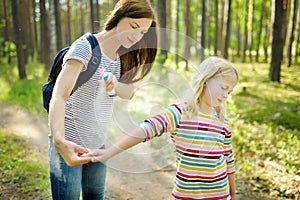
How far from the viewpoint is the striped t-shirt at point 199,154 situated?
191cm

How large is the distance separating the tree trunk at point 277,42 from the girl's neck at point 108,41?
906cm

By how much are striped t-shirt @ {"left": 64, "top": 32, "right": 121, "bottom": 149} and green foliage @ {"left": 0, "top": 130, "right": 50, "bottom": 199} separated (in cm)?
216

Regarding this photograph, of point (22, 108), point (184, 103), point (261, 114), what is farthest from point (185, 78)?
point (22, 108)

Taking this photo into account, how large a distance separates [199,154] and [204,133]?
0.12 meters

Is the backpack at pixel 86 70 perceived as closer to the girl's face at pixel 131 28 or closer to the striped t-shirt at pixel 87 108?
the striped t-shirt at pixel 87 108

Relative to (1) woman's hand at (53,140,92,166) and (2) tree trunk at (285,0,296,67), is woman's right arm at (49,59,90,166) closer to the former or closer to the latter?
(1) woman's hand at (53,140,92,166)

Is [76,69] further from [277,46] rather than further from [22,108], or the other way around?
[277,46]

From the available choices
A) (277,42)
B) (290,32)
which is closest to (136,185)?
(277,42)

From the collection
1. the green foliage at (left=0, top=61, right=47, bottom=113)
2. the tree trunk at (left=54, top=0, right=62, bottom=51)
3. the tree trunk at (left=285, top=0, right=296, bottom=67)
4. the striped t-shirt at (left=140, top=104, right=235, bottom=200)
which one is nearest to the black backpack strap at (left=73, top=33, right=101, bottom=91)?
the striped t-shirt at (left=140, top=104, right=235, bottom=200)

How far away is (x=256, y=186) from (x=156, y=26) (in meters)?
2.87

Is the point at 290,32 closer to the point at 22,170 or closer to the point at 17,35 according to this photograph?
the point at 17,35

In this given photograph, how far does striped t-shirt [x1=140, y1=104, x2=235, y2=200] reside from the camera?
1907 millimetres

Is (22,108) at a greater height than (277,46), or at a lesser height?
lesser

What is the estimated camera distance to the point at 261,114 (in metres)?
6.86
